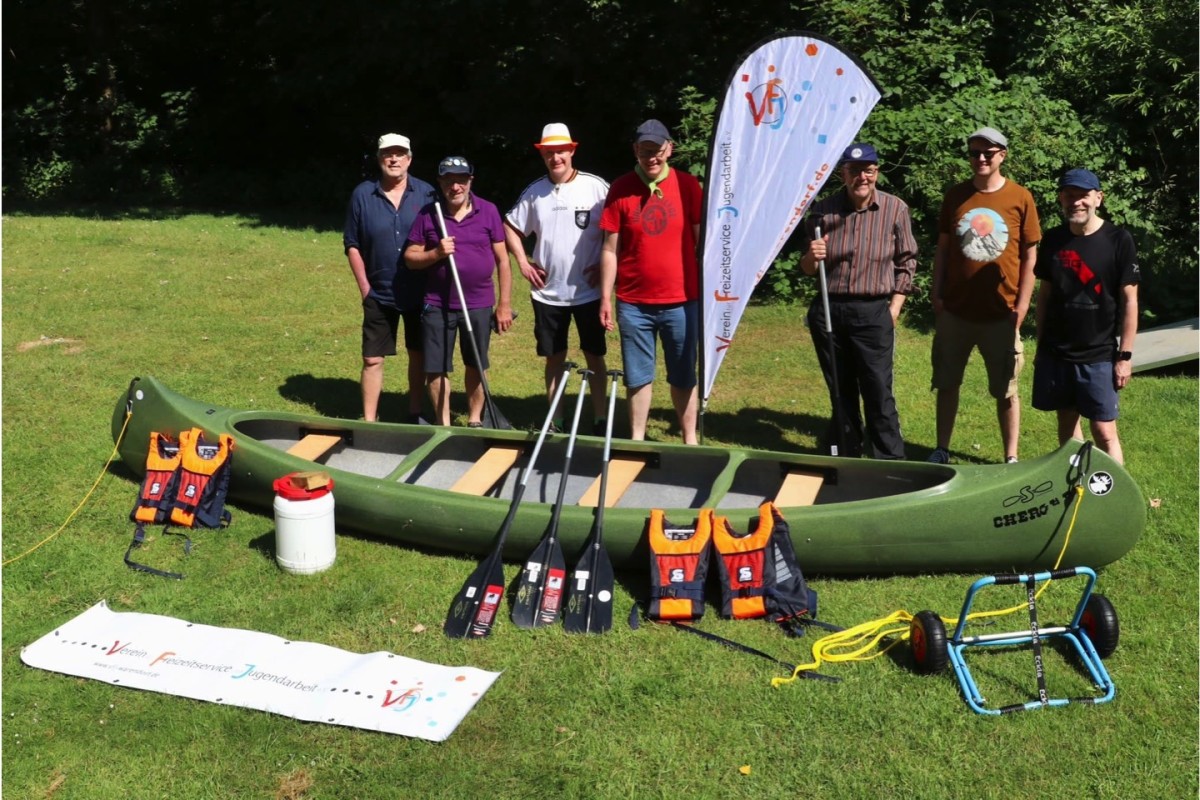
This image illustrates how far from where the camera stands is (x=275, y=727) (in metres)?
4.41

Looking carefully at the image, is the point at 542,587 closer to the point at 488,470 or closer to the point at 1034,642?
the point at 488,470

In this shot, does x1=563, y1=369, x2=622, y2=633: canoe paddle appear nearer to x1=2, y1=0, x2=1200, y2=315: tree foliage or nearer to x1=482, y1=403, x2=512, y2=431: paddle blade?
x1=482, y1=403, x2=512, y2=431: paddle blade

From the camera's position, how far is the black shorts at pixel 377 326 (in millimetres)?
7344

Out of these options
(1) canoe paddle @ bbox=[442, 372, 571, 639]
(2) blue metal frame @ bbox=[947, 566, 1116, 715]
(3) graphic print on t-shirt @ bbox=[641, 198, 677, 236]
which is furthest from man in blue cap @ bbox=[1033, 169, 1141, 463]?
(1) canoe paddle @ bbox=[442, 372, 571, 639]

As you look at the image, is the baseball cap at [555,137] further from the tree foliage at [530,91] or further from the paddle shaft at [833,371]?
the tree foliage at [530,91]

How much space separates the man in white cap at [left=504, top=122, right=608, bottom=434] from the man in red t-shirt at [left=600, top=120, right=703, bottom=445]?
0.25m

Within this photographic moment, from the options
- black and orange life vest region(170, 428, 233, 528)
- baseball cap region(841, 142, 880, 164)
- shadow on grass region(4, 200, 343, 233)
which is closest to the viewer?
black and orange life vest region(170, 428, 233, 528)

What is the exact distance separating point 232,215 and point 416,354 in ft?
42.1

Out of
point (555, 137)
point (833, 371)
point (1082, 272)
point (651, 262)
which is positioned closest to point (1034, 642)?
point (1082, 272)

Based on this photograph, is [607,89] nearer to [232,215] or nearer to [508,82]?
[508,82]

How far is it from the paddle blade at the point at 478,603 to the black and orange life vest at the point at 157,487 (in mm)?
1908

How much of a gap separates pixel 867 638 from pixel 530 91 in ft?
48.3

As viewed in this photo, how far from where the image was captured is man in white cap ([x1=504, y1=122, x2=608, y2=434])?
6.87 m

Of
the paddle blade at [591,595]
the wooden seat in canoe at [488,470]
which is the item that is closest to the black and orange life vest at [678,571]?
the paddle blade at [591,595]
